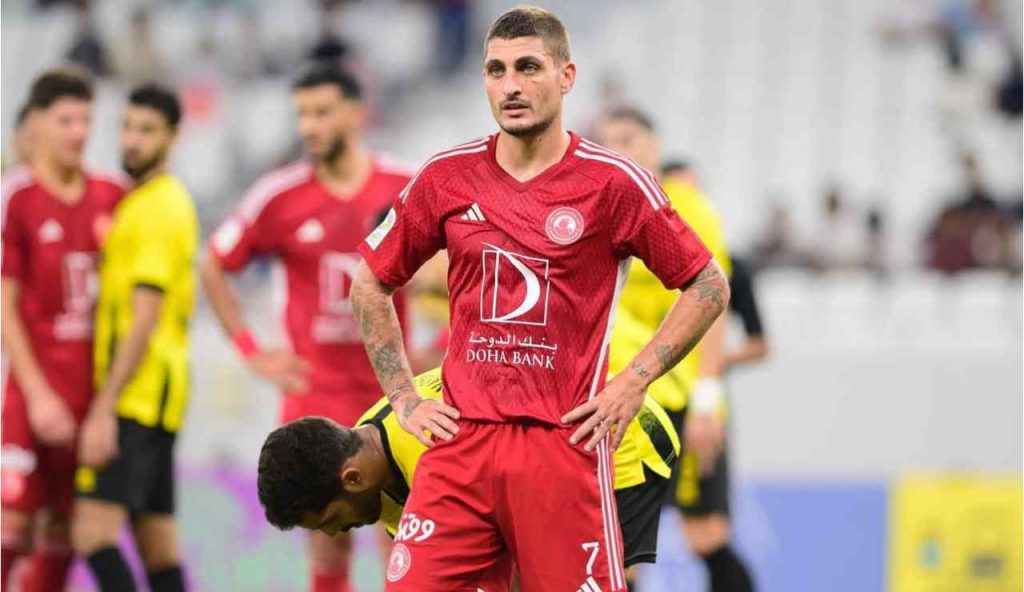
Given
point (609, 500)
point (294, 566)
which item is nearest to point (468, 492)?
point (609, 500)

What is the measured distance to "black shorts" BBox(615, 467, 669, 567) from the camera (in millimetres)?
5625

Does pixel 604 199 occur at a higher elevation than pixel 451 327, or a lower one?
higher

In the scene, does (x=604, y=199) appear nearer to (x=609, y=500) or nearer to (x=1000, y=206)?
(x=609, y=500)

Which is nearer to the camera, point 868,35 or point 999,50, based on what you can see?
point 999,50

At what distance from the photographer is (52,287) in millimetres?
7289

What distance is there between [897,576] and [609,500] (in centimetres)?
615

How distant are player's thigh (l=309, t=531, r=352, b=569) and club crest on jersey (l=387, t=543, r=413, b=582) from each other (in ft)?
8.87

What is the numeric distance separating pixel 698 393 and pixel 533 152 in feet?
9.51

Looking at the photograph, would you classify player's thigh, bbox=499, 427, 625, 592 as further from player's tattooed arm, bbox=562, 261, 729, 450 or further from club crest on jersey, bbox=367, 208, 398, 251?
club crest on jersey, bbox=367, 208, 398, 251

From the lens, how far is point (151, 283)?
7340 mm

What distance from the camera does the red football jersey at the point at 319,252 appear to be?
7.70 meters

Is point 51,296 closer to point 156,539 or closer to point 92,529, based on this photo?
point 92,529

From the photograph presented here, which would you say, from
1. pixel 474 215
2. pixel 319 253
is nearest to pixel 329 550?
pixel 319 253

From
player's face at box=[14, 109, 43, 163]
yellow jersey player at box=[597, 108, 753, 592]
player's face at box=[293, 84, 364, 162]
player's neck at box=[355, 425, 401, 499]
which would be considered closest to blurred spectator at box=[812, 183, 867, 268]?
yellow jersey player at box=[597, 108, 753, 592]
